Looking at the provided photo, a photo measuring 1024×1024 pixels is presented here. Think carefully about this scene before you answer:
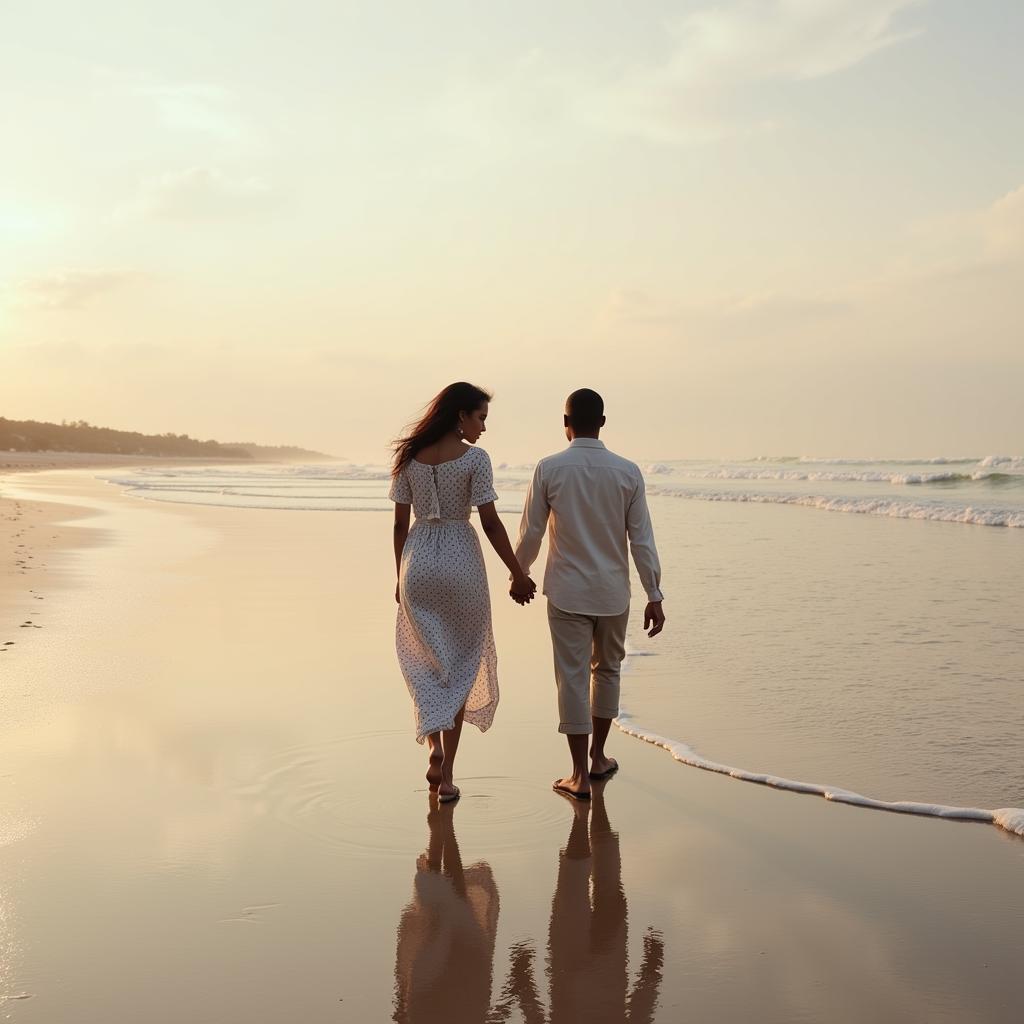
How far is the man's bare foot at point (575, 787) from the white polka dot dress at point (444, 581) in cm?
55

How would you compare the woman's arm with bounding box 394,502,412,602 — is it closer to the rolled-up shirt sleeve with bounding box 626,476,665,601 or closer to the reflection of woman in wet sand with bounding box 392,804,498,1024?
the rolled-up shirt sleeve with bounding box 626,476,665,601

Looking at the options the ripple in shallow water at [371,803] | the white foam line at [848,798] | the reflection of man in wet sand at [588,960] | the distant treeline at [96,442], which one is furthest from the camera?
the distant treeline at [96,442]

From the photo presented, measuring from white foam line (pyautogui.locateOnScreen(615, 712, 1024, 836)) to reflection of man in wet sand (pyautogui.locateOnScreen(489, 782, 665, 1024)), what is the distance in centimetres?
113

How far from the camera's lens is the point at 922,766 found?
5082 millimetres

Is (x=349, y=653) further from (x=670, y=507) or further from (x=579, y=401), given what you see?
(x=670, y=507)

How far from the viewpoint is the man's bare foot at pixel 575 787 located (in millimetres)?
4684

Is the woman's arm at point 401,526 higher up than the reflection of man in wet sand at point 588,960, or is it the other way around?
the woman's arm at point 401,526

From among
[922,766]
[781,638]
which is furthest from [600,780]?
[781,638]

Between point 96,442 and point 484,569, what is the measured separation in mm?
98205

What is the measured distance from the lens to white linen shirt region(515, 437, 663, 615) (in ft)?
16.6

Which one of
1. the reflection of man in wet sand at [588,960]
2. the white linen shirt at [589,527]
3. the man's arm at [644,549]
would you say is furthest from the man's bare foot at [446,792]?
the man's arm at [644,549]

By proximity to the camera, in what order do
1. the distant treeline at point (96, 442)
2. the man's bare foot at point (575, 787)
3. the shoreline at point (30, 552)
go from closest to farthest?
the man's bare foot at point (575, 787), the shoreline at point (30, 552), the distant treeline at point (96, 442)

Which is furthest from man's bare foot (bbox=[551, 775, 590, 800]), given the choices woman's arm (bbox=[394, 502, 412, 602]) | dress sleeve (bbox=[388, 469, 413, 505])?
dress sleeve (bbox=[388, 469, 413, 505])

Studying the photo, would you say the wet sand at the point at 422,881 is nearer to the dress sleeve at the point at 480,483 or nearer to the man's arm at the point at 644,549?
the man's arm at the point at 644,549
